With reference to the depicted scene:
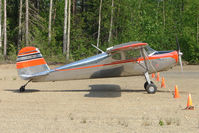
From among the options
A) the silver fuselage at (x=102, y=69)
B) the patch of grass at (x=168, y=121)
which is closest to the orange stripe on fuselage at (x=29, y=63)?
the silver fuselage at (x=102, y=69)

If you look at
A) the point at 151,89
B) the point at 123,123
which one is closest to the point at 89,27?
the point at 151,89

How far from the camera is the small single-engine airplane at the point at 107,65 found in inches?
491

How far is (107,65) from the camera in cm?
1267

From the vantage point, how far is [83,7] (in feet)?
147

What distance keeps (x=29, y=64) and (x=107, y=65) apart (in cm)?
337

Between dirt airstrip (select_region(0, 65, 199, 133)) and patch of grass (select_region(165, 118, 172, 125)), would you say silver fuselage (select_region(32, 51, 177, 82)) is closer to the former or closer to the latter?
dirt airstrip (select_region(0, 65, 199, 133))

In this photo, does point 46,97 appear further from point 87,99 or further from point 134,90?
point 134,90

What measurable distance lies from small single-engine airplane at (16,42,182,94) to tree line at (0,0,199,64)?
14.5m

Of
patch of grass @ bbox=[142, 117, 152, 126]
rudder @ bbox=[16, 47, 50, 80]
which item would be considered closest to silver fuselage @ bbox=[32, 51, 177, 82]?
rudder @ bbox=[16, 47, 50, 80]

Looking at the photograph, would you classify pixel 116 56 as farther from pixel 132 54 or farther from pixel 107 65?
pixel 132 54

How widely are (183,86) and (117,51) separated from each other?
4238mm

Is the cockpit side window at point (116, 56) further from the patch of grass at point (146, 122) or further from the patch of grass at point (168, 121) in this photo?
the patch of grass at point (168, 121)

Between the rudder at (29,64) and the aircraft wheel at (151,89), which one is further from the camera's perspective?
the rudder at (29,64)

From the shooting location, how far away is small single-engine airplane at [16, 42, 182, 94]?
491 inches
